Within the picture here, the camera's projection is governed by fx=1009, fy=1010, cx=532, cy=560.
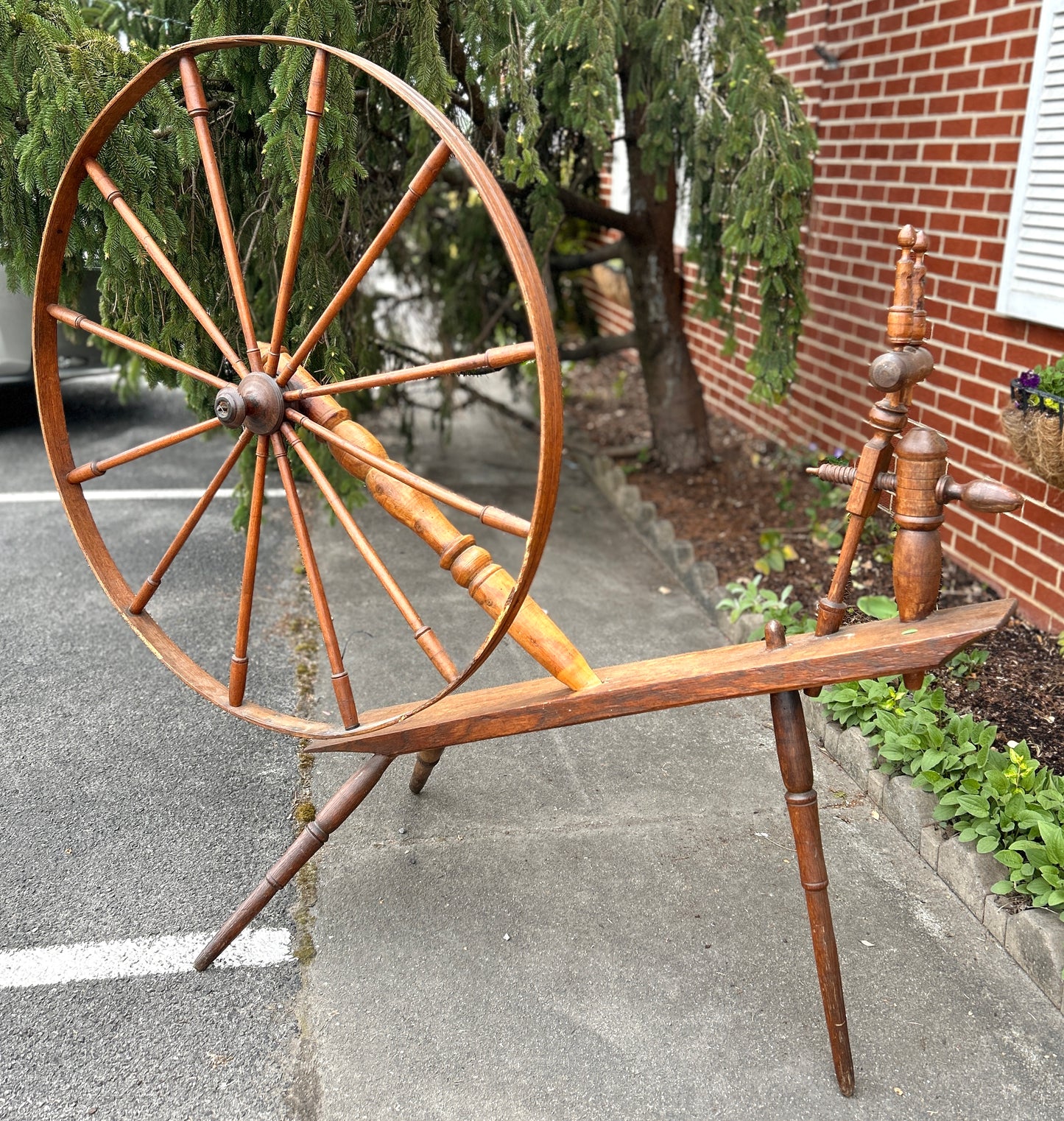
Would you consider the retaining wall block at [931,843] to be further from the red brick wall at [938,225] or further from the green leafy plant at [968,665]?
the red brick wall at [938,225]

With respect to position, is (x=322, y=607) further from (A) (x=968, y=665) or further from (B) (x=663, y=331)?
(B) (x=663, y=331)

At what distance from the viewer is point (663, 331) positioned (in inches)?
200

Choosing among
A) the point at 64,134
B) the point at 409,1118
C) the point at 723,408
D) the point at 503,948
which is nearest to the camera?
the point at 409,1118

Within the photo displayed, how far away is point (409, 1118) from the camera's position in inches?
73.7

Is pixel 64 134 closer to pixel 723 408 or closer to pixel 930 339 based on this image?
pixel 930 339

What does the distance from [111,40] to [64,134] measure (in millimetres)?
359

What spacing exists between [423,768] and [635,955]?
0.78 meters

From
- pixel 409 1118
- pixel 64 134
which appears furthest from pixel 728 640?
pixel 64 134

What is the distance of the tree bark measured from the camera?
493cm

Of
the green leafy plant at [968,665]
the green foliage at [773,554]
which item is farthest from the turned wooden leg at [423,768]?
the green foliage at [773,554]

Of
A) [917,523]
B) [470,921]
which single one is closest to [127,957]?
[470,921]

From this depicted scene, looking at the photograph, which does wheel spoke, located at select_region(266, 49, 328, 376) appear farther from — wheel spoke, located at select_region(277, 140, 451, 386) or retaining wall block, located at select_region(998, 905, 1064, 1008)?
retaining wall block, located at select_region(998, 905, 1064, 1008)

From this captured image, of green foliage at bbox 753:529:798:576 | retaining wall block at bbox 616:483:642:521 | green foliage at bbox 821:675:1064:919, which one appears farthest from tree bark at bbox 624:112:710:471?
green foliage at bbox 821:675:1064:919

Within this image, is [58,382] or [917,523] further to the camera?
[58,382]
